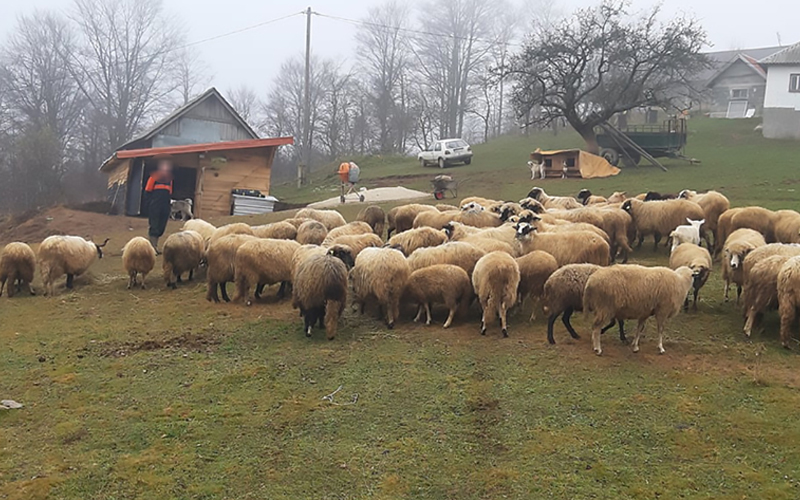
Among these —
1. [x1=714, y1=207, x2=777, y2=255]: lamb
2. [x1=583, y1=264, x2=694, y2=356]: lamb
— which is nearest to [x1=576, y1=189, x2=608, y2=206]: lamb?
[x1=714, y1=207, x2=777, y2=255]: lamb

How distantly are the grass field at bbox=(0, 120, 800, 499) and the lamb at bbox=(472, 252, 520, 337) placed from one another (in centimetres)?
32

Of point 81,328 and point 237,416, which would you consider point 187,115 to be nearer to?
point 81,328

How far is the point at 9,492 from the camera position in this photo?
443 centimetres

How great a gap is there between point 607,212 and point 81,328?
9213 mm

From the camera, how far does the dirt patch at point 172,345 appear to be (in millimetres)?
7535

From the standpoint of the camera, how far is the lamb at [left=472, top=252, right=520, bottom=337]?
313 inches

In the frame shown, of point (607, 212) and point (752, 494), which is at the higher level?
point (607, 212)

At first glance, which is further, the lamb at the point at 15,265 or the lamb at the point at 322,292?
the lamb at the point at 15,265

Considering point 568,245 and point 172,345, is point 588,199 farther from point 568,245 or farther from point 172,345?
point 172,345

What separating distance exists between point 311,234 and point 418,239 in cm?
231

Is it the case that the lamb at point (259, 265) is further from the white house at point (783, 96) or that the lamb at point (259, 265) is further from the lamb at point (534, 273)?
the white house at point (783, 96)

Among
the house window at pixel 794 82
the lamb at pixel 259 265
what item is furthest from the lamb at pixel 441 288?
the house window at pixel 794 82

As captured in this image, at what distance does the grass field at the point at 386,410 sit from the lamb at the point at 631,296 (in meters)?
0.42

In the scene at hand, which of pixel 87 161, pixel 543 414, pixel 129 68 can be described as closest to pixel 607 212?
pixel 543 414
